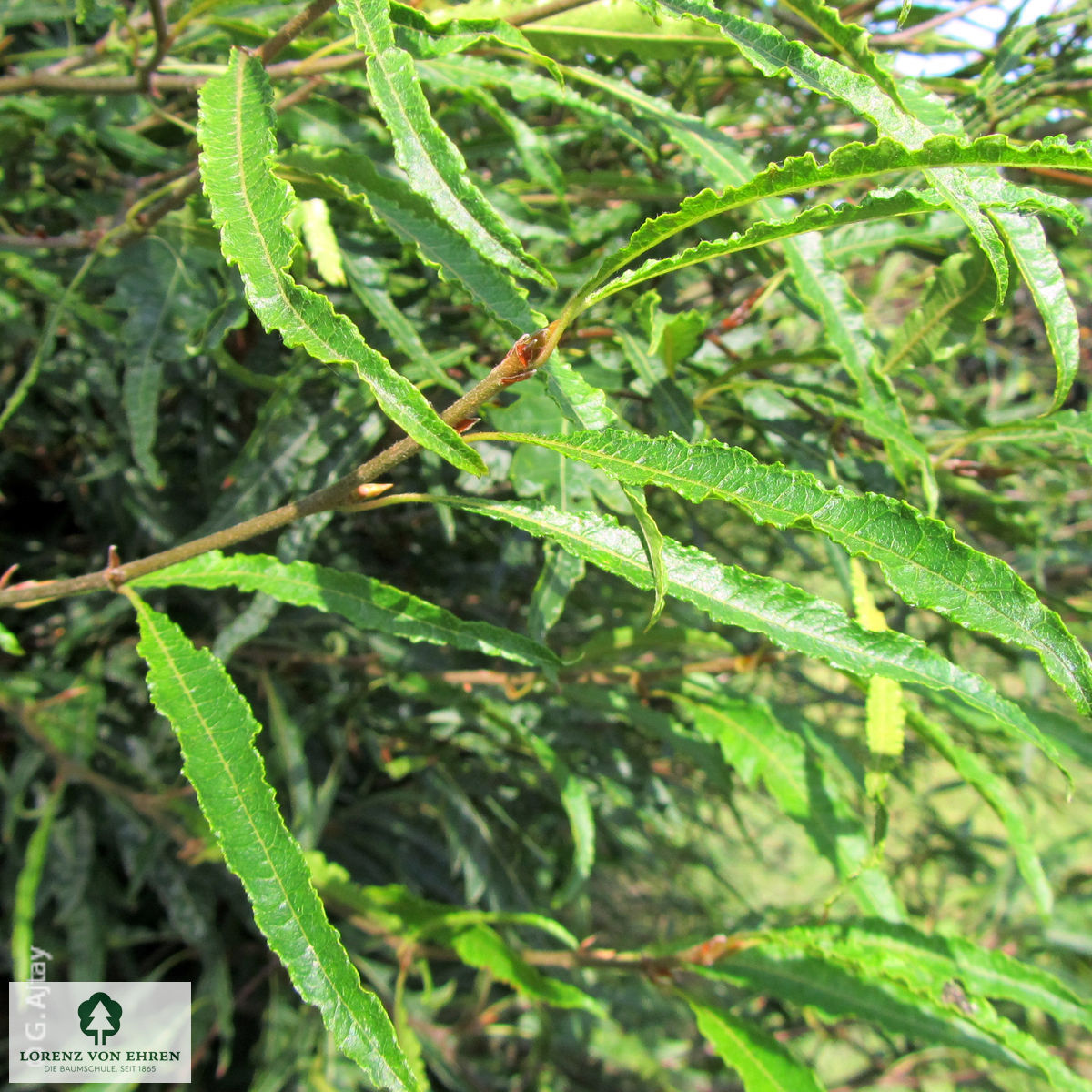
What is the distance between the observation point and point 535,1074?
5.82 feet

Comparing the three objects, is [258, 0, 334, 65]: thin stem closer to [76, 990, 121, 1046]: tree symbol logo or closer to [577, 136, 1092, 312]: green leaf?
[577, 136, 1092, 312]: green leaf

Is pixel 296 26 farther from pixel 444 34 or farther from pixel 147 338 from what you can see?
pixel 147 338

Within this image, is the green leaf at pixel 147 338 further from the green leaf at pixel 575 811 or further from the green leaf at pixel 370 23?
the green leaf at pixel 575 811

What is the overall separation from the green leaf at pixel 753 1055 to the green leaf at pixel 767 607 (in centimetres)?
53

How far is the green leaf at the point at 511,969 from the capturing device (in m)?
1.12

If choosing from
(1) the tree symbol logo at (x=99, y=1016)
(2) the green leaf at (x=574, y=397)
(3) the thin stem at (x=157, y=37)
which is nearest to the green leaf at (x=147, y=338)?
(3) the thin stem at (x=157, y=37)

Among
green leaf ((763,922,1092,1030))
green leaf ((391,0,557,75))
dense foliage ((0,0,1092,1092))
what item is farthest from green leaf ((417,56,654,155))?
green leaf ((763,922,1092,1030))

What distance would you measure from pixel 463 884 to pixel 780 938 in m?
0.90

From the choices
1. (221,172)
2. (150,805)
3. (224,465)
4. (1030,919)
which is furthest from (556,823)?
(221,172)

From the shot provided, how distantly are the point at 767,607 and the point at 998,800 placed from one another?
550 millimetres

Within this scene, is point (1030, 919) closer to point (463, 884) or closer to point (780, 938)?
point (463, 884)

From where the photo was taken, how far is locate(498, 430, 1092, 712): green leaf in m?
0.55

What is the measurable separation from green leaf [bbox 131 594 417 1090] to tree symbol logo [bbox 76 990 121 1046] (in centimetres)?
106
